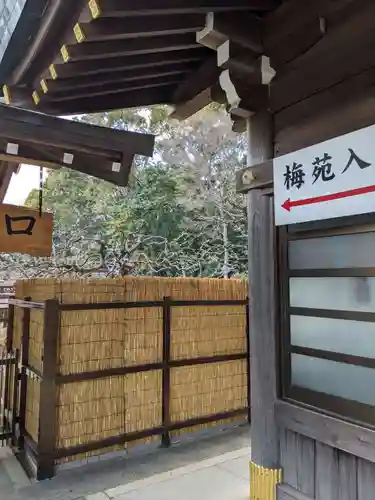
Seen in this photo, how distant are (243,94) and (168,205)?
28.0 feet

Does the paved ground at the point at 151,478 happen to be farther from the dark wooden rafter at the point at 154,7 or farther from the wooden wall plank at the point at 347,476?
the dark wooden rafter at the point at 154,7

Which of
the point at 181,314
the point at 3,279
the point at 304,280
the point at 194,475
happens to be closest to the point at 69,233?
the point at 3,279

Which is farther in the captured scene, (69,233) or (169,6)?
(69,233)

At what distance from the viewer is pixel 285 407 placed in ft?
8.16

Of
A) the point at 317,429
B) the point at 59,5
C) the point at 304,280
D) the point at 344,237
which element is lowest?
the point at 317,429

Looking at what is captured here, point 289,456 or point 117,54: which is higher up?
point 117,54

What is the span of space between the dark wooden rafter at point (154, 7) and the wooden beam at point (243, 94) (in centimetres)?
40

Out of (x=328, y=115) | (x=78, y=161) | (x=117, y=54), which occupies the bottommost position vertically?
(x=328, y=115)

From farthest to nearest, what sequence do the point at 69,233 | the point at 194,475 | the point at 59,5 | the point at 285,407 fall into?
the point at 69,233 → the point at 194,475 → the point at 285,407 → the point at 59,5

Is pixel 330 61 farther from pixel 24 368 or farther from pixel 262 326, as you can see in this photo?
pixel 24 368

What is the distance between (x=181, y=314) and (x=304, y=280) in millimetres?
2019

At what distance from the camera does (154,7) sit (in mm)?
2020

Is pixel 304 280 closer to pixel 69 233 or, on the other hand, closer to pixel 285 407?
pixel 285 407

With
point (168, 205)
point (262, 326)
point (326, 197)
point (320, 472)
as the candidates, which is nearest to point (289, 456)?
point (320, 472)
